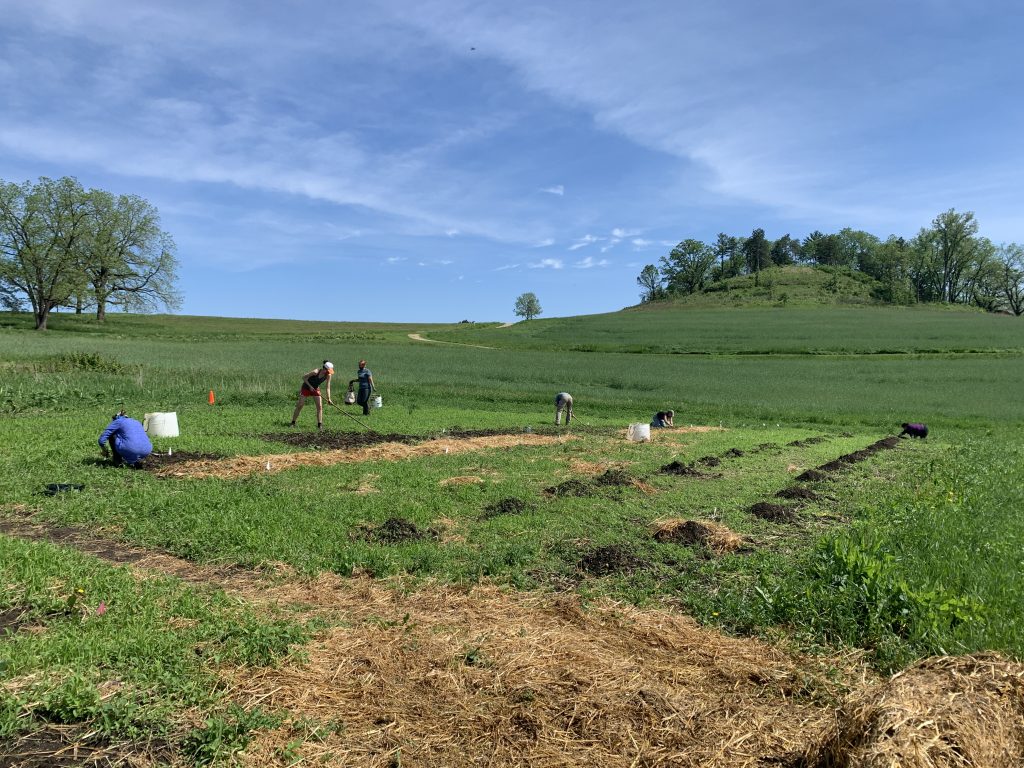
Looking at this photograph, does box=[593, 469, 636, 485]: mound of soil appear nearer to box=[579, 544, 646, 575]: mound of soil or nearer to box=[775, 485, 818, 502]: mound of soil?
box=[775, 485, 818, 502]: mound of soil

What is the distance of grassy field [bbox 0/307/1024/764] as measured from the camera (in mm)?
4527

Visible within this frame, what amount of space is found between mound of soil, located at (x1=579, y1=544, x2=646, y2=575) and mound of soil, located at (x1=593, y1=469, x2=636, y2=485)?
13.6 feet

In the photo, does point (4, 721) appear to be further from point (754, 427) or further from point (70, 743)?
point (754, 427)

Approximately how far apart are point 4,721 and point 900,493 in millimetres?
12734

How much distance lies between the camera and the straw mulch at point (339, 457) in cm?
1208

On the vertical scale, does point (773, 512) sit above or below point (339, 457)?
below

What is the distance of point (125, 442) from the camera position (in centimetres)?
1180

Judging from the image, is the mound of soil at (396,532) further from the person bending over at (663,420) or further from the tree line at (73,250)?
the tree line at (73,250)

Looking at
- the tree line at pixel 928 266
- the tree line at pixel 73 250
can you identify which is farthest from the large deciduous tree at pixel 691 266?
the tree line at pixel 73 250

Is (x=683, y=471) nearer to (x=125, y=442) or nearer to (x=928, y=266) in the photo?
(x=125, y=442)

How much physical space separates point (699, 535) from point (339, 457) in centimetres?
889

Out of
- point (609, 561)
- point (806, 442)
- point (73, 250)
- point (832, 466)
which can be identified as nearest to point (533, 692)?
point (609, 561)

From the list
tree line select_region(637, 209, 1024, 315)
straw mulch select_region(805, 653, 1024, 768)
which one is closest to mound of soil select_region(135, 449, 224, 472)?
straw mulch select_region(805, 653, 1024, 768)

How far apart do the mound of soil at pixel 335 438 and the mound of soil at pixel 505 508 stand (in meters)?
6.80
